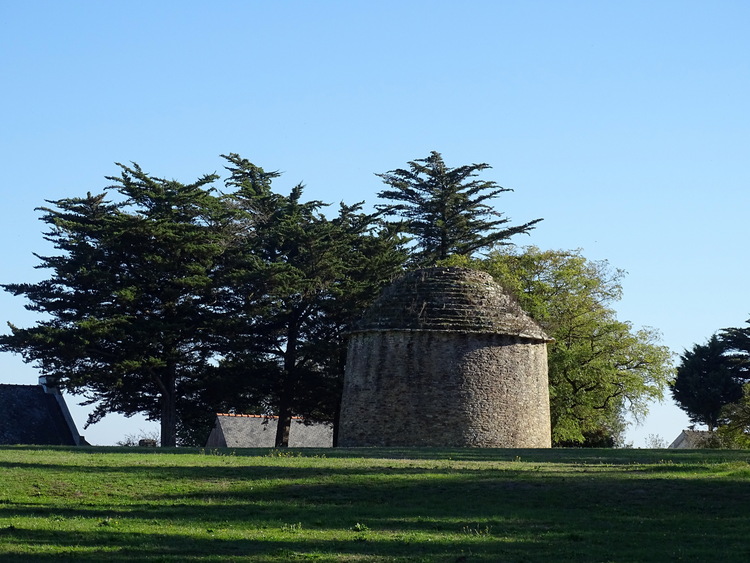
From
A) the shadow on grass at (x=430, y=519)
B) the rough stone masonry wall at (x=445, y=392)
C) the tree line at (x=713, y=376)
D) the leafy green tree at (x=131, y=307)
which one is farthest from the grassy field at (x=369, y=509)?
the tree line at (x=713, y=376)

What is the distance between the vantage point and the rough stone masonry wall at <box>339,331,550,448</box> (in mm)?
37594

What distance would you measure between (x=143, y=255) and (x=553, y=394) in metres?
19.9

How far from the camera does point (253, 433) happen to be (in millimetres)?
63344

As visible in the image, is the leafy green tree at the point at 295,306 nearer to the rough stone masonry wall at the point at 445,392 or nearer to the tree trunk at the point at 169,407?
the tree trunk at the point at 169,407

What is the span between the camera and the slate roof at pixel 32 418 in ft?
171

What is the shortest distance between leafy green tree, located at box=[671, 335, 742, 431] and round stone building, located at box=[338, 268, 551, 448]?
44356 mm

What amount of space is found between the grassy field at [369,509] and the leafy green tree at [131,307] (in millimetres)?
21027

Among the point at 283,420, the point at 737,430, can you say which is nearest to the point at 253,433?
the point at 283,420

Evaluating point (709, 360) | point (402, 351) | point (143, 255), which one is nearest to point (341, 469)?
point (402, 351)

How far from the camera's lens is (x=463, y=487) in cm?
2138

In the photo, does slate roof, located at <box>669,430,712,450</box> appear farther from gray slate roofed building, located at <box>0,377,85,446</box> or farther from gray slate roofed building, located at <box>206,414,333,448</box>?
gray slate roofed building, located at <box>0,377,85,446</box>

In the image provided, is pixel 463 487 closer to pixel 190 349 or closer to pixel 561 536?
pixel 561 536

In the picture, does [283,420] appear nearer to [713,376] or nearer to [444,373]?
[444,373]

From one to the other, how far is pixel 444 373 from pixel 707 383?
49114mm
